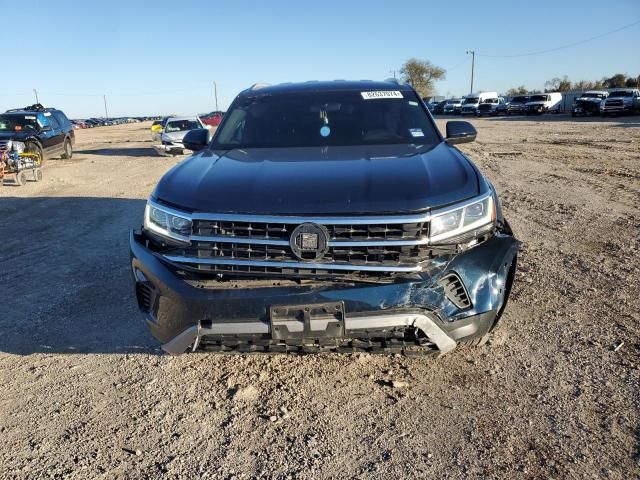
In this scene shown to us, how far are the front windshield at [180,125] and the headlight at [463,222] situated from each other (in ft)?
60.5

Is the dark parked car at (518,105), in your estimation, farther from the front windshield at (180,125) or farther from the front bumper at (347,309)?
the front bumper at (347,309)

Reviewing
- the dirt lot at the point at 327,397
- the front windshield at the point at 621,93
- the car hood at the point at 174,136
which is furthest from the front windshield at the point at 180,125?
the front windshield at the point at 621,93

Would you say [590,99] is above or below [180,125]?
above

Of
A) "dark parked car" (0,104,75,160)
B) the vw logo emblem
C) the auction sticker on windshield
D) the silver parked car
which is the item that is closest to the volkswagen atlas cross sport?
the vw logo emblem

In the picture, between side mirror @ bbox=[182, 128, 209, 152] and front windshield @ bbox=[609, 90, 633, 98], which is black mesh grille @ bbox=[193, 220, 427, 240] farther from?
front windshield @ bbox=[609, 90, 633, 98]

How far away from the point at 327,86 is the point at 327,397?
2.75 meters

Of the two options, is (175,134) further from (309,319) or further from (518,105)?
(518,105)

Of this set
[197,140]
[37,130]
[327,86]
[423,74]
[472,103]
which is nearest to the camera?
[197,140]

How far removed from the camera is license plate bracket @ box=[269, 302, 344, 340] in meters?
2.56

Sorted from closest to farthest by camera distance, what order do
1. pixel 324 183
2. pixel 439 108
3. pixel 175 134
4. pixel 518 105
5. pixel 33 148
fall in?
pixel 324 183
pixel 33 148
pixel 175 134
pixel 518 105
pixel 439 108

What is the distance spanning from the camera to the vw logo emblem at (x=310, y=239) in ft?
8.64

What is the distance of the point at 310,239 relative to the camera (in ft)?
8.66

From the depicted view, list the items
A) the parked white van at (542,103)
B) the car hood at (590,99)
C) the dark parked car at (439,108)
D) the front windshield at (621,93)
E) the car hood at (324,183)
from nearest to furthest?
the car hood at (324,183) < the front windshield at (621,93) < the car hood at (590,99) < the parked white van at (542,103) < the dark parked car at (439,108)

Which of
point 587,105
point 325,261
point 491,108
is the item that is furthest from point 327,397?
point 491,108
